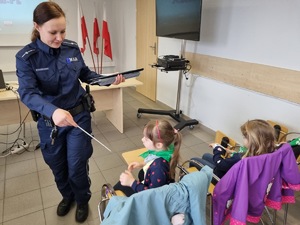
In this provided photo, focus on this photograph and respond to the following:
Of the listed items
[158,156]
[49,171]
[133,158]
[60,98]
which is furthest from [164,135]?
[49,171]

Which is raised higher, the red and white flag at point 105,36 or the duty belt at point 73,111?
the red and white flag at point 105,36

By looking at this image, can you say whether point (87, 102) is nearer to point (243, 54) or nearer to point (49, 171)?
point (49, 171)

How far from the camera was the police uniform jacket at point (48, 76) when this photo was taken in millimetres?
1189

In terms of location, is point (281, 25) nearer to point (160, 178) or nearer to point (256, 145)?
point (256, 145)

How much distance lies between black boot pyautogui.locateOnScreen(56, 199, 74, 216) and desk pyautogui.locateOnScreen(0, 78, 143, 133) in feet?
3.97

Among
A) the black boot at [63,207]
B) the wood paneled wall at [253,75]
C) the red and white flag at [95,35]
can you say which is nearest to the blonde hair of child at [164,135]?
the black boot at [63,207]

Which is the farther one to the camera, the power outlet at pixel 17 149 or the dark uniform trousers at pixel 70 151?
the power outlet at pixel 17 149

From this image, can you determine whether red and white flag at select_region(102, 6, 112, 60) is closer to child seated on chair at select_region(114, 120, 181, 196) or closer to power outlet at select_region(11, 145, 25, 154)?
power outlet at select_region(11, 145, 25, 154)

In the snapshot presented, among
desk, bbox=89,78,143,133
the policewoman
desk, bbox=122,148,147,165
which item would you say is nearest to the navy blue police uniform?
the policewoman

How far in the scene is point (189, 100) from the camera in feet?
11.3

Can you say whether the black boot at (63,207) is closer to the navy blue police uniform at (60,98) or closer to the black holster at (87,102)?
the navy blue police uniform at (60,98)

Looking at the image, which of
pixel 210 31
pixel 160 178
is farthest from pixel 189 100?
pixel 160 178

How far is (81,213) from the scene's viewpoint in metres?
1.68

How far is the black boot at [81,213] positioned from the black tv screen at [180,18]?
2.11 m
